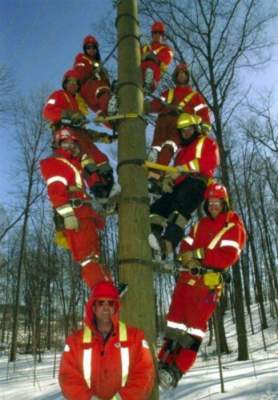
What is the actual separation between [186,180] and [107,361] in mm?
2214

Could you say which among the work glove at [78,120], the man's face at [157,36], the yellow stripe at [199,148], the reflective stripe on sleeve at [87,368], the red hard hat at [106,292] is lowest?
the reflective stripe on sleeve at [87,368]

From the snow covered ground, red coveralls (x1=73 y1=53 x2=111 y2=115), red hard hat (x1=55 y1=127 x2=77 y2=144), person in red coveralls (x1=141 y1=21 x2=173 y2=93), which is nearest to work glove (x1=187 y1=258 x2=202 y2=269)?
red hard hat (x1=55 y1=127 x2=77 y2=144)

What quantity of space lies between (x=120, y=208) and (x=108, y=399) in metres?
1.48

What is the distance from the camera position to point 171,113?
564 centimetres

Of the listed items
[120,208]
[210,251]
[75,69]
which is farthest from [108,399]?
[75,69]

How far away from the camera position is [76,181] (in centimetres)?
466

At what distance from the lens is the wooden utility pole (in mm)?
3375

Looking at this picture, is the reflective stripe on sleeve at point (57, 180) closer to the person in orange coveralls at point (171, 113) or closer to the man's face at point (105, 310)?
the person in orange coveralls at point (171, 113)

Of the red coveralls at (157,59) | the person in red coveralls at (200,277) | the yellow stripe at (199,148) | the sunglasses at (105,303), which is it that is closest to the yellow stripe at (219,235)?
the person in red coveralls at (200,277)

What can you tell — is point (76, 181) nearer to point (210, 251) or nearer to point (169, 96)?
point (210, 251)

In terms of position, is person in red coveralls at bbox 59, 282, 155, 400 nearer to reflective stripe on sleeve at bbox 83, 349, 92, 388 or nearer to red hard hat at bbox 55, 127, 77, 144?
reflective stripe on sleeve at bbox 83, 349, 92, 388

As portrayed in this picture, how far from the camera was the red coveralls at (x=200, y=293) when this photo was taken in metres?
4.18

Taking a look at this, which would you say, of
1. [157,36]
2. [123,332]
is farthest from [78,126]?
[157,36]

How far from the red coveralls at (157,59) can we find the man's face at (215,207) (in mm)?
1726
